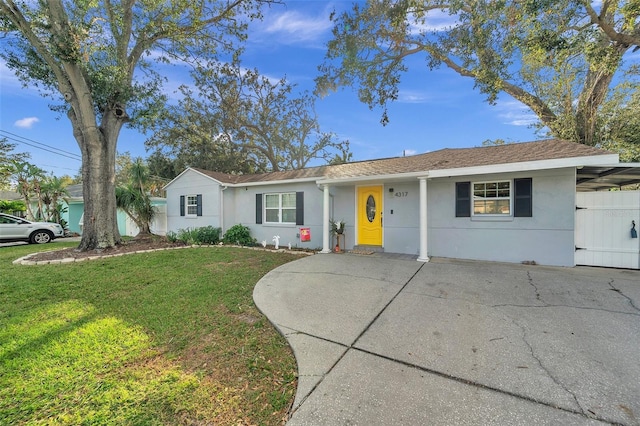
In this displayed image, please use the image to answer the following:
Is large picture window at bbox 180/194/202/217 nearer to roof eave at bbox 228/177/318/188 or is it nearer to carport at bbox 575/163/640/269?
roof eave at bbox 228/177/318/188

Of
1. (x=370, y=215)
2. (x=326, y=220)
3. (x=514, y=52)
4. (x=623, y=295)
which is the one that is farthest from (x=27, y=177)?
(x=514, y=52)

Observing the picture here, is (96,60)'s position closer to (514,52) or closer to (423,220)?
(423,220)

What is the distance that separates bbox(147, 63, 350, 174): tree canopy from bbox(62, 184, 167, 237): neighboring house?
4.82 metres

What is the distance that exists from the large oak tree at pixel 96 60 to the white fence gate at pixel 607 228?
1303 cm

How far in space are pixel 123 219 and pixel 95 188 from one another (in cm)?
897

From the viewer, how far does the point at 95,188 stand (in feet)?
29.1

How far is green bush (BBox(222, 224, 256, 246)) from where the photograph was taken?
1059 cm

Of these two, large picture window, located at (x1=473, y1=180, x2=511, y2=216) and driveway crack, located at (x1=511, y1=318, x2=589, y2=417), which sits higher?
large picture window, located at (x1=473, y1=180, x2=511, y2=216)

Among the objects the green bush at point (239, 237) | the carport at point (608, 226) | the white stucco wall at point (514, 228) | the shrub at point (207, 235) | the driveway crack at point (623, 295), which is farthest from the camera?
the shrub at point (207, 235)

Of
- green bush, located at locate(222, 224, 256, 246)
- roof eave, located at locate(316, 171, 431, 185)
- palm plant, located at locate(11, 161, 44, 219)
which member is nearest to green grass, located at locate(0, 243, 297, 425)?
roof eave, located at locate(316, 171, 431, 185)

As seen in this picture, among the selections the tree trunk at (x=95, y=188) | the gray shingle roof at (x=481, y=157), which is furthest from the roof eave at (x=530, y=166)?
the tree trunk at (x=95, y=188)

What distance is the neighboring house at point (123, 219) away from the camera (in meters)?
14.3

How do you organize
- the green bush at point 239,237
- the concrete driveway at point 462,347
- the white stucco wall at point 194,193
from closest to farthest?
the concrete driveway at point 462,347 < the green bush at point 239,237 < the white stucco wall at point 194,193

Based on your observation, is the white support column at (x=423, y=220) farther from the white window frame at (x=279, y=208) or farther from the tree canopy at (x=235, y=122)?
the tree canopy at (x=235, y=122)
